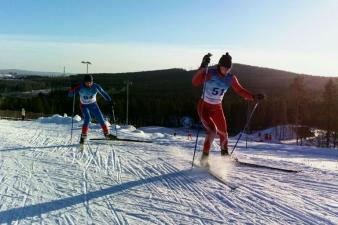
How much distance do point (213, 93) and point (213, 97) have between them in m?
0.09

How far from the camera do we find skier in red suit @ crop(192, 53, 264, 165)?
31.7 ft

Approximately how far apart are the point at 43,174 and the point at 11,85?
18617 cm

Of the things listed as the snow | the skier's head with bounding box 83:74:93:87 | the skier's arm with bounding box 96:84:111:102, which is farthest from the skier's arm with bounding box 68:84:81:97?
the snow

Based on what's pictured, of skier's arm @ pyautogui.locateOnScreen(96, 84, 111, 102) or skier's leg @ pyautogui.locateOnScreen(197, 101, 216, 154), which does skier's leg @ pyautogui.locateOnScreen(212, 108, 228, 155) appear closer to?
skier's leg @ pyautogui.locateOnScreen(197, 101, 216, 154)

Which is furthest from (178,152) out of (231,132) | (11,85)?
(11,85)

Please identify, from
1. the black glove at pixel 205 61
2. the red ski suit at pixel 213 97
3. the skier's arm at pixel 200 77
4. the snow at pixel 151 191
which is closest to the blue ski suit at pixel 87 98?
the snow at pixel 151 191

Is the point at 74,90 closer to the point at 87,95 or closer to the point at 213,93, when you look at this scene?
the point at 87,95

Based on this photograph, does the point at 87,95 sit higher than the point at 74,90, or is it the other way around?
the point at 74,90

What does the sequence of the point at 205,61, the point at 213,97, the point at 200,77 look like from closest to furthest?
the point at 205,61 → the point at 200,77 → the point at 213,97

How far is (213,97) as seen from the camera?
10039 mm

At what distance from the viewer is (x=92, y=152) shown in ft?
39.4

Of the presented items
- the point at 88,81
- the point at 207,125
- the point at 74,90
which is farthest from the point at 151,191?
the point at 74,90

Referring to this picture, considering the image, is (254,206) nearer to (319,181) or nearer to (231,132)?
(319,181)

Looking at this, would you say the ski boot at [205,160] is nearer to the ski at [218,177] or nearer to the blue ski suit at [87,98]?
the ski at [218,177]
